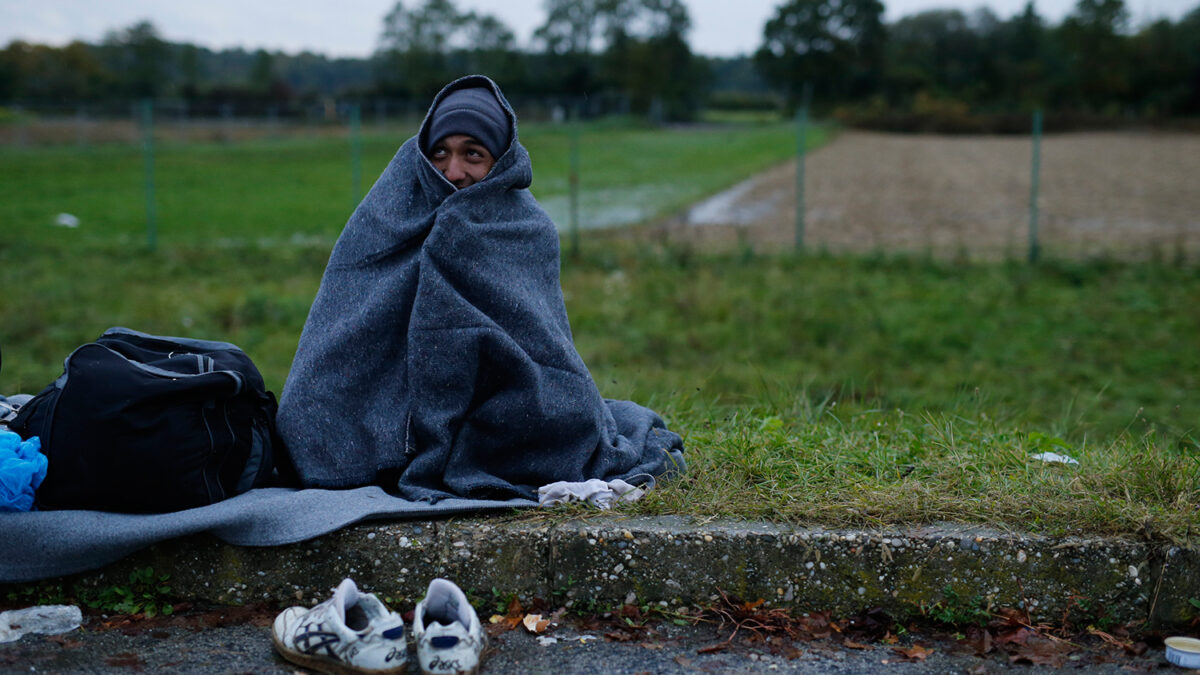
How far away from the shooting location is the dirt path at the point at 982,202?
12430mm

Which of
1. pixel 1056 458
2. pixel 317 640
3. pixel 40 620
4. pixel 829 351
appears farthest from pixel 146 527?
pixel 829 351

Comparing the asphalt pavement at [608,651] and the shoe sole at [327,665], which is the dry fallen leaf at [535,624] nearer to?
the asphalt pavement at [608,651]

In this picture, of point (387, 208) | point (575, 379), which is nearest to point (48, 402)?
point (387, 208)

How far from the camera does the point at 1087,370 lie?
247 inches

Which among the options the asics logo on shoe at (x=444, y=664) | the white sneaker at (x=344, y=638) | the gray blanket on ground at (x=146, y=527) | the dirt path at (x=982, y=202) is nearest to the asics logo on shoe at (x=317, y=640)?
the white sneaker at (x=344, y=638)

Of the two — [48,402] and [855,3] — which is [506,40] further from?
[48,402]

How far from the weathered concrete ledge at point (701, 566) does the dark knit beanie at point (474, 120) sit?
1166 millimetres

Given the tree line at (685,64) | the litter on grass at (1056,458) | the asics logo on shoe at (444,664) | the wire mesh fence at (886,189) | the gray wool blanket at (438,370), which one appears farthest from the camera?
the tree line at (685,64)

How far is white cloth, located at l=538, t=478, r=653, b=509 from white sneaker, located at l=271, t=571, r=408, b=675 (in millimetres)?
657

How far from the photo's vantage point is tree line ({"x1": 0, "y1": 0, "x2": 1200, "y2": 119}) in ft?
161

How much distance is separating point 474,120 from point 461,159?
130mm

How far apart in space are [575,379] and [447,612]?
899 mm

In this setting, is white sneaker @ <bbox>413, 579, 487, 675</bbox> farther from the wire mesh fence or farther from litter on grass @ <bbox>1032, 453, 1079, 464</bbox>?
the wire mesh fence

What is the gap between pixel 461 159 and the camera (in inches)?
120
